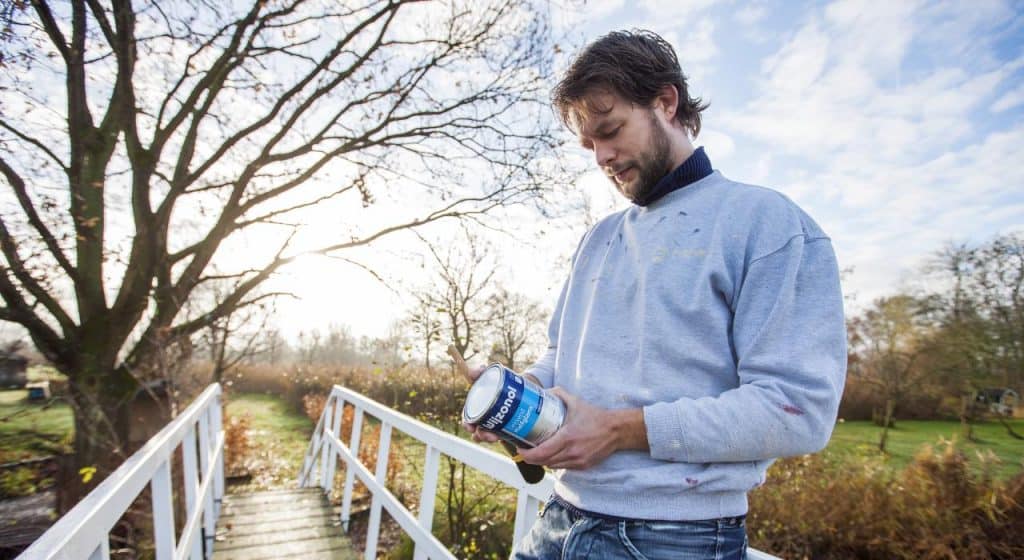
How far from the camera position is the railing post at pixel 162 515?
83.7 inches

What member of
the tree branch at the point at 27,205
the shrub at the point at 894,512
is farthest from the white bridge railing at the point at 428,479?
the shrub at the point at 894,512

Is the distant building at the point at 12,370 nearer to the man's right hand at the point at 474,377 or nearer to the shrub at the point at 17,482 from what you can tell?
the shrub at the point at 17,482

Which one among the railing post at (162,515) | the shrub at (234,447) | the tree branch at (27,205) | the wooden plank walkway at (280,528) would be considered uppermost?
the tree branch at (27,205)

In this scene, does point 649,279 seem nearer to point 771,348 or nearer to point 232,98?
point 771,348

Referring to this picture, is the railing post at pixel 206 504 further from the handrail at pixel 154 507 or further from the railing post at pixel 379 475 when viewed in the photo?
the railing post at pixel 379 475

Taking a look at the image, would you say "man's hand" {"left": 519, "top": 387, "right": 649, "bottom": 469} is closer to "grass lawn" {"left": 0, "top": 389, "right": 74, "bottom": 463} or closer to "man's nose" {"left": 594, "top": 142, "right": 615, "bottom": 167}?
"man's nose" {"left": 594, "top": 142, "right": 615, "bottom": 167}

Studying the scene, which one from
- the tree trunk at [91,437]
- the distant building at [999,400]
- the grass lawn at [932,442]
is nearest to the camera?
the grass lawn at [932,442]

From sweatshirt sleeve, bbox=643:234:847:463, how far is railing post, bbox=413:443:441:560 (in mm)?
1922

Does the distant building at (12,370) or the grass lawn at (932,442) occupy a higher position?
the distant building at (12,370)

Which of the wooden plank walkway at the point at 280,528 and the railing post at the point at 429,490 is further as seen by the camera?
the wooden plank walkway at the point at 280,528

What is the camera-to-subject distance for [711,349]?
1.04m

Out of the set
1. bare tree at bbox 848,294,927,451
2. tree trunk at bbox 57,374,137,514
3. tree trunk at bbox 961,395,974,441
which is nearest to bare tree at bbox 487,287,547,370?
tree trunk at bbox 57,374,137,514

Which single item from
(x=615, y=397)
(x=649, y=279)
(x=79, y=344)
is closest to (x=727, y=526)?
(x=615, y=397)

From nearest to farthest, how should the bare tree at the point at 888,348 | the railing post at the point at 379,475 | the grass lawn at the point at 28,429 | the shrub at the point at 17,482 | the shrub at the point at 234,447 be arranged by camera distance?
A: the railing post at the point at 379,475 < the grass lawn at the point at 28,429 < the shrub at the point at 17,482 < the shrub at the point at 234,447 < the bare tree at the point at 888,348
